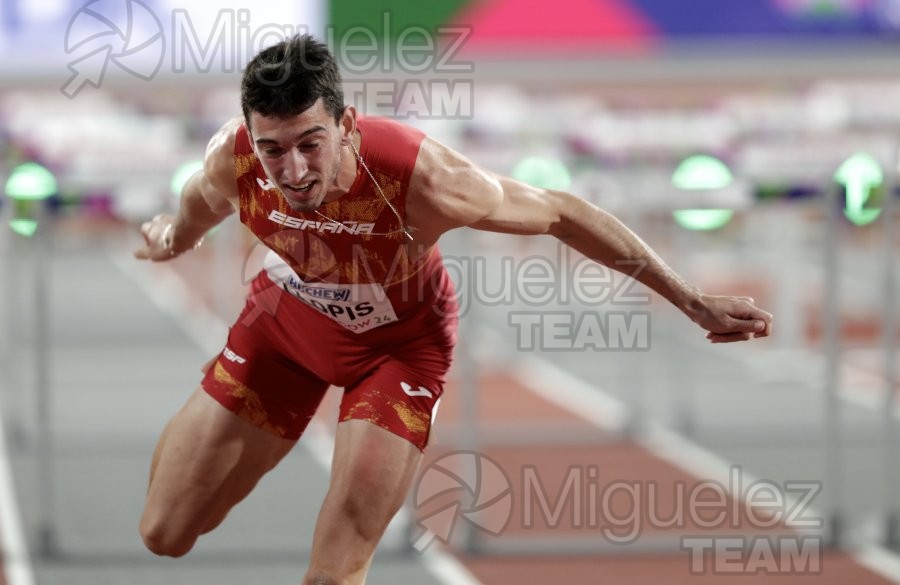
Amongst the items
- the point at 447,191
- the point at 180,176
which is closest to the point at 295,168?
the point at 447,191

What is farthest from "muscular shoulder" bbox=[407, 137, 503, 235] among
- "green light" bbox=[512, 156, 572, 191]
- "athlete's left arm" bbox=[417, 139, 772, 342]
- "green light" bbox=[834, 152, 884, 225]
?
"green light" bbox=[512, 156, 572, 191]

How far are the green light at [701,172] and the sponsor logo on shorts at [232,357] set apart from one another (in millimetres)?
3038

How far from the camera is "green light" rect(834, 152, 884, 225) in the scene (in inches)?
249

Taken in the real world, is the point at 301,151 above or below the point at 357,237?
above

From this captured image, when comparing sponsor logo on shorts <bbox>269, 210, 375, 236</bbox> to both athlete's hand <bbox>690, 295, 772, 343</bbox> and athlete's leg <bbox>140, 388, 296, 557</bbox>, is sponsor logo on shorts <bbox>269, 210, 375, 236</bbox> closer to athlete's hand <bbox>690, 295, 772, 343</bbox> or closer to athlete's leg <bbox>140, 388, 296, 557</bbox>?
athlete's leg <bbox>140, 388, 296, 557</bbox>

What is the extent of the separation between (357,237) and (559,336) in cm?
223

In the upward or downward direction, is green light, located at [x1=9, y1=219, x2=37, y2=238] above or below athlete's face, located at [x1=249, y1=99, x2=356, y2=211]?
above

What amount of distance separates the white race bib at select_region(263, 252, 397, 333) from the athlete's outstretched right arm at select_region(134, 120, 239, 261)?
0.82ft

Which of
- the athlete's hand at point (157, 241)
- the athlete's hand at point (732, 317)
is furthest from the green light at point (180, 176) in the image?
the athlete's hand at point (732, 317)

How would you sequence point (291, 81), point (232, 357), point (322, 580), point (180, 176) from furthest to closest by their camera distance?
point (180, 176) < point (232, 357) < point (322, 580) < point (291, 81)

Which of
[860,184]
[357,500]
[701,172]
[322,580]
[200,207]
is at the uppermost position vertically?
[701,172]

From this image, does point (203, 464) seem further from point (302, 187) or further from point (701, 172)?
point (701, 172)

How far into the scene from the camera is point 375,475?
3869 mm

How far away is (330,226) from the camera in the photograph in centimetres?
377
